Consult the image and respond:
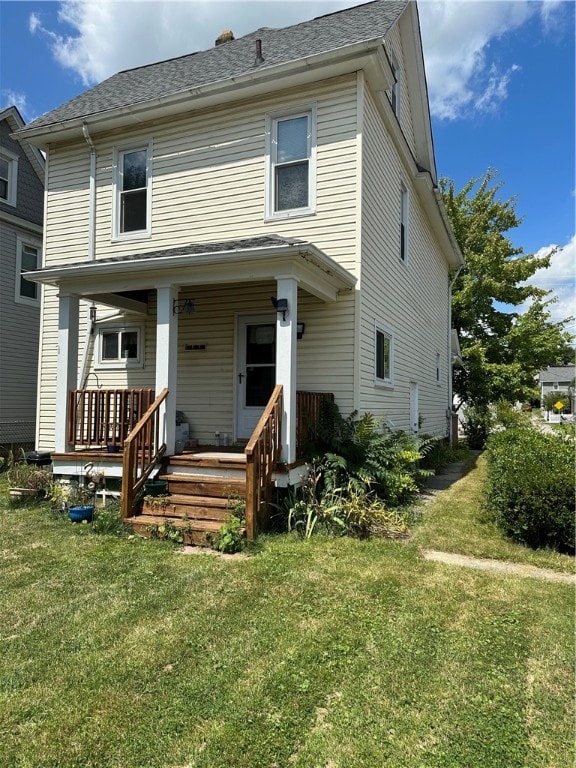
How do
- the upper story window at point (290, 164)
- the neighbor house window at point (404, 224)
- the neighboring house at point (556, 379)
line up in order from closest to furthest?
1. the upper story window at point (290, 164)
2. the neighbor house window at point (404, 224)
3. the neighboring house at point (556, 379)

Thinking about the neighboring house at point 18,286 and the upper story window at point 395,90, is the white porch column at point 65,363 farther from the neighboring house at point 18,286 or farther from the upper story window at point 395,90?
the upper story window at point 395,90

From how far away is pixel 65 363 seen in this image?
25.1 feet

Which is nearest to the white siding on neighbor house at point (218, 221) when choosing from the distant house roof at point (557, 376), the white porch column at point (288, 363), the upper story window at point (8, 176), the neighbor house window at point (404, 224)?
the white porch column at point (288, 363)

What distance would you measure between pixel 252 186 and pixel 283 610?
22.4ft

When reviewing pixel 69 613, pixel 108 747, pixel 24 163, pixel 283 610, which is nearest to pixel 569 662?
pixel 283 610

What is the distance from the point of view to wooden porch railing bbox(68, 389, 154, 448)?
718cm

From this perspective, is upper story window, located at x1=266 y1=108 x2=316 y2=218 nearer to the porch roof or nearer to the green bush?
the porch roof

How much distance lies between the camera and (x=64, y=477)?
297 inches

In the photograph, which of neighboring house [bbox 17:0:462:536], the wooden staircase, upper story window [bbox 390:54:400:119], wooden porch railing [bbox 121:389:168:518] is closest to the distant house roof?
neighboring house [bbox 17:0:462:536]

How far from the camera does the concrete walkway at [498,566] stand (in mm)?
4688

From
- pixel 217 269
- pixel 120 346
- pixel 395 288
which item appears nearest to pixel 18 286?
pixel 120 346

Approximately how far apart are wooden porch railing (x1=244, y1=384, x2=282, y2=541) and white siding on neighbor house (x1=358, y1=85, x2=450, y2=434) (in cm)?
190

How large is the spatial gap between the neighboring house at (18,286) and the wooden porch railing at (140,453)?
821 centimetres

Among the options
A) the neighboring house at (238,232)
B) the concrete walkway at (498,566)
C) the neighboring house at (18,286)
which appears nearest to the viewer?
the concrete walkway at (498,566)
